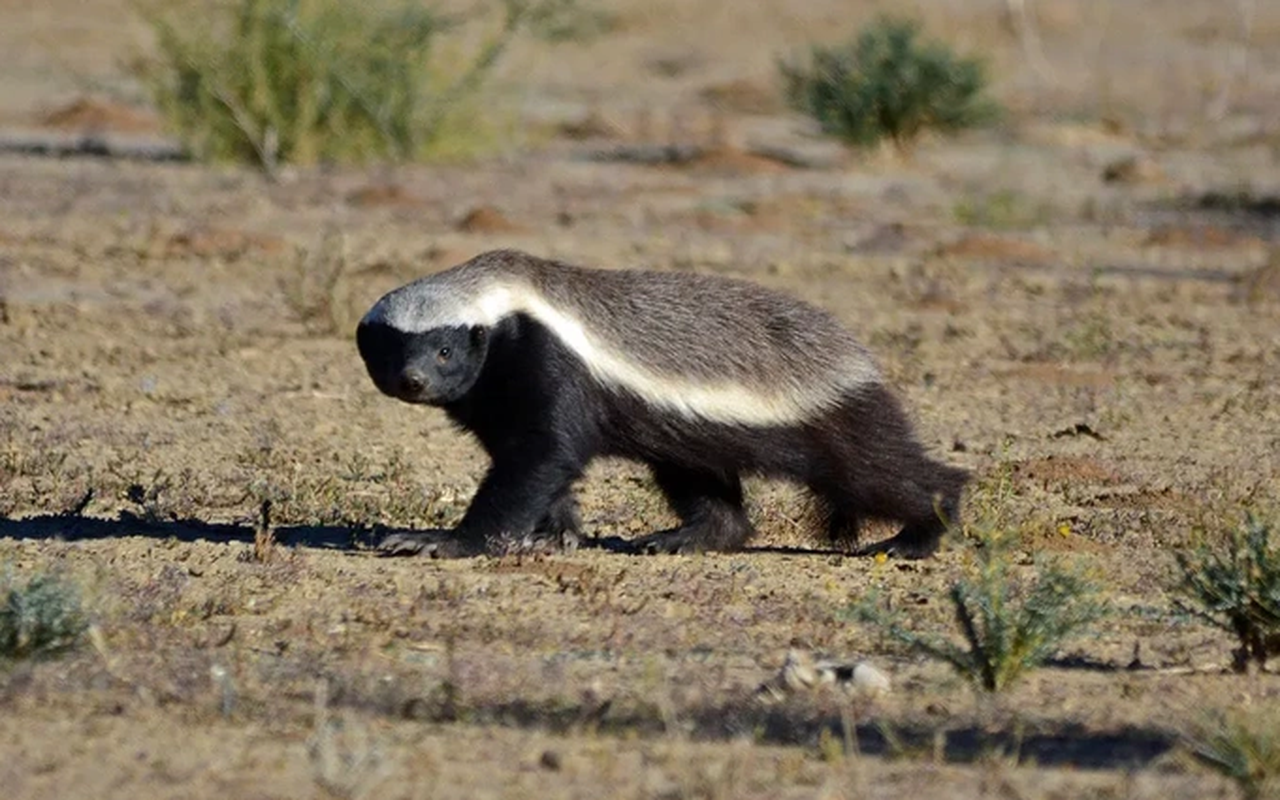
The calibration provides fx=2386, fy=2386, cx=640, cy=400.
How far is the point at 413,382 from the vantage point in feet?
23.5

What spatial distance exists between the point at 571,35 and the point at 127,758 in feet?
43.2

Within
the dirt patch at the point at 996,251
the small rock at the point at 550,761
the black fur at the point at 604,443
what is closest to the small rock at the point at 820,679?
the small rock at the point at 550,761

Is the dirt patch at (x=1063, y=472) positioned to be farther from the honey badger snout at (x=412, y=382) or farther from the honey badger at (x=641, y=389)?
the honey badger snout at (x=412, y=382)

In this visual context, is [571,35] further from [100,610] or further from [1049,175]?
[100,610]

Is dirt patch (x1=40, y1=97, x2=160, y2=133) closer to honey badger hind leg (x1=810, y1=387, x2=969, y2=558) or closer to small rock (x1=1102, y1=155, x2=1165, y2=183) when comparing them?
small rock (x1=1102, y1=155, x2=1165, y2=183)

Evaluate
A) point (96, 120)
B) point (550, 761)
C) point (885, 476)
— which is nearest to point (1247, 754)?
point (550, 761)

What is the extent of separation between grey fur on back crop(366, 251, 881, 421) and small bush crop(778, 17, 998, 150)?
12.3 m

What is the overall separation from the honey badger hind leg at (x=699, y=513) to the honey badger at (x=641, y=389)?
13 millimetres

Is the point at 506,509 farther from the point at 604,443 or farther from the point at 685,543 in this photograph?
the point at 685,543

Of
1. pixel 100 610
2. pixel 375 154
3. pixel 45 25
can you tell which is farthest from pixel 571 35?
pixel 45 25

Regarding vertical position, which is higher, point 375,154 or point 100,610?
point 375,154

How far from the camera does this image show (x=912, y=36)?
2033cm

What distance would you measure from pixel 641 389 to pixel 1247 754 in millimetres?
2830

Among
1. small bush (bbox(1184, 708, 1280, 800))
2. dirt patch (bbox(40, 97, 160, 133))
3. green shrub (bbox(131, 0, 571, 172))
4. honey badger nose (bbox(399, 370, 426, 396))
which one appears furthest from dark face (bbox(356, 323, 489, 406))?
dirt patch (bbox(40, 97, 160, 133))
